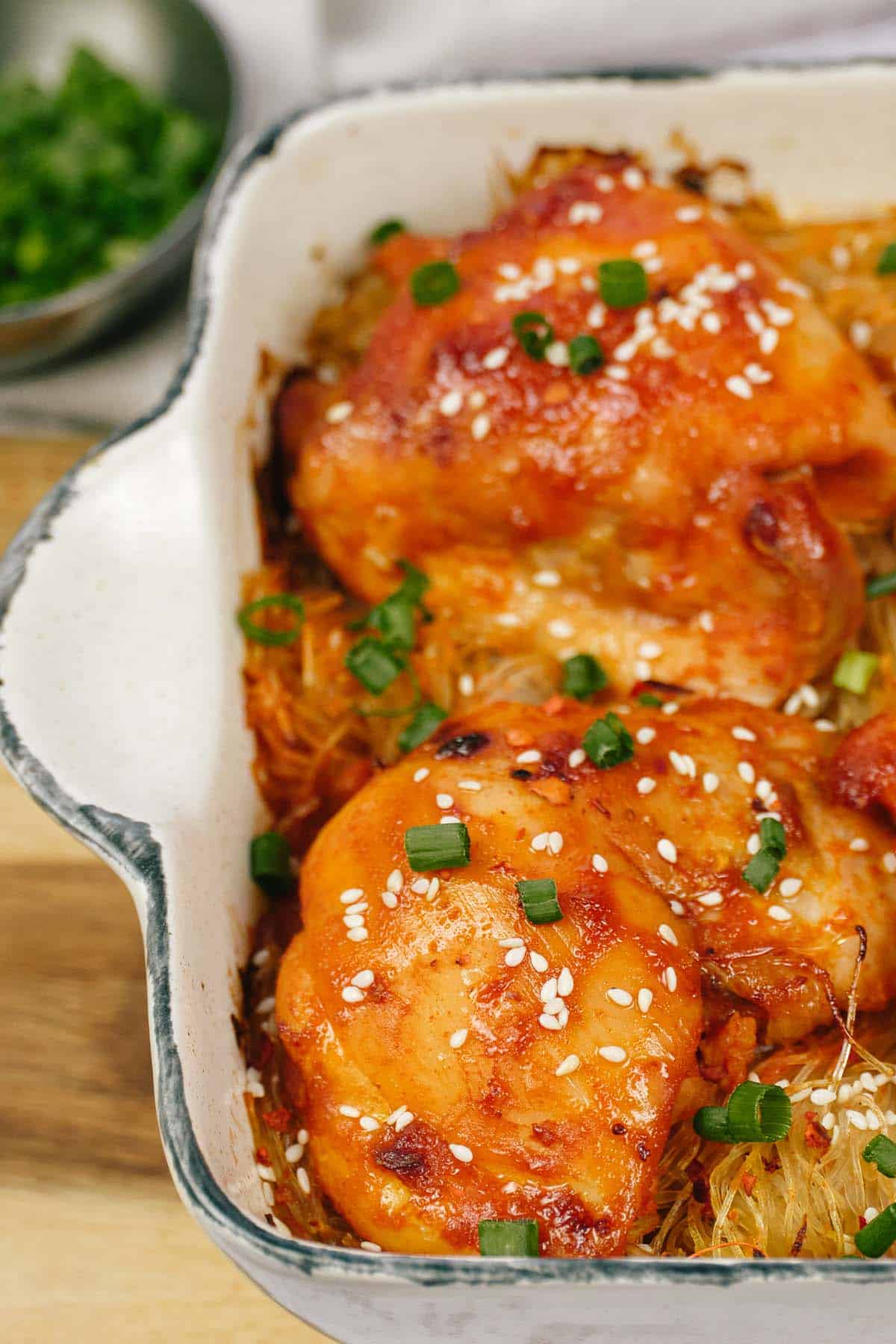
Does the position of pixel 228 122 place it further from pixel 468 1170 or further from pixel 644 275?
pixel 468 1170

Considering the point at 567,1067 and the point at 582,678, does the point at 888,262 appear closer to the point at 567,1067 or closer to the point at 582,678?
the point at 582,678

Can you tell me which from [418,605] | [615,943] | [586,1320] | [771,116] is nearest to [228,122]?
[771,116]

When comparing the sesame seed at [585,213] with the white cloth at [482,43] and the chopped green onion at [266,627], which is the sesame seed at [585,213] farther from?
the white cloth at [482,43]

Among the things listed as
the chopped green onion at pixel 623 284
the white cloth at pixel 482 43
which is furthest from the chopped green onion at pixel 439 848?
the white cloth at pixel 482 43

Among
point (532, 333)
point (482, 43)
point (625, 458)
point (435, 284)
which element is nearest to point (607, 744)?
point (625, 458)

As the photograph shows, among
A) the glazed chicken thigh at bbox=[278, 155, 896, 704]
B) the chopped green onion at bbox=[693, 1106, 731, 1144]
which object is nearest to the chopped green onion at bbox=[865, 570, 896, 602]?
the glazed chicken thigh at bbox=[278, 155, 896, 704]

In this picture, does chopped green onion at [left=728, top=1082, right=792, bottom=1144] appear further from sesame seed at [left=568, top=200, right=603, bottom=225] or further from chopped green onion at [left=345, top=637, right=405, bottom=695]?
sesame seed at [left=568, top=200, right=603, bottom=225]
